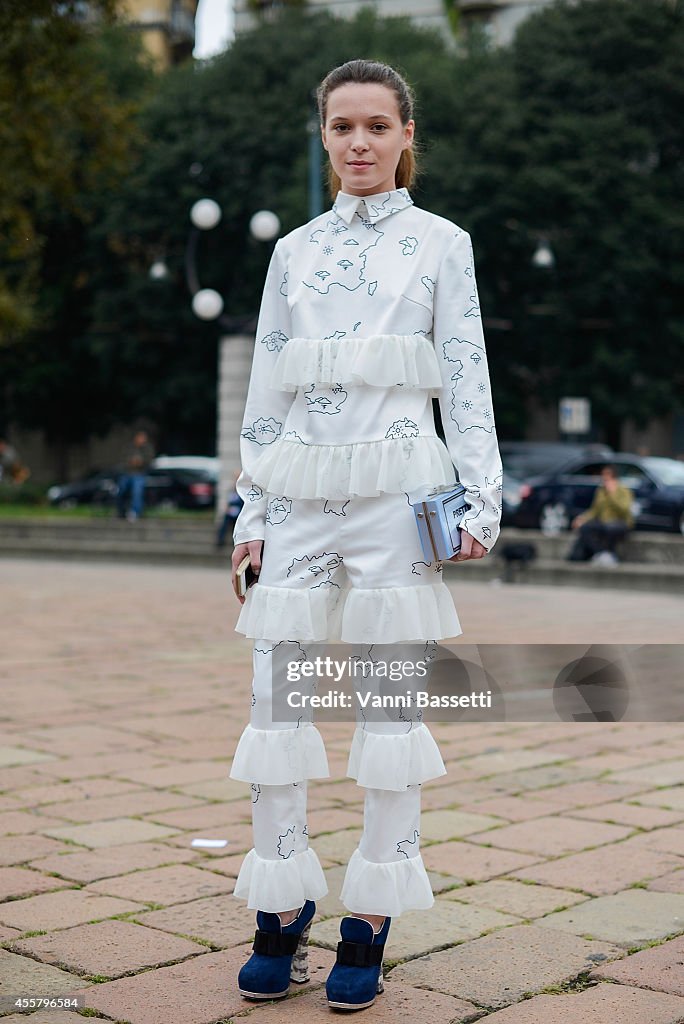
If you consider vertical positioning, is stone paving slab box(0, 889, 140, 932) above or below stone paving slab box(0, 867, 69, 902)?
below

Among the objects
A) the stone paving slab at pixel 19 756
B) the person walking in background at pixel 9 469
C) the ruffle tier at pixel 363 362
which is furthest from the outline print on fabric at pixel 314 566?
the person walking in background at pixel 9 469

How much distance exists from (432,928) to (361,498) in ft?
3.89

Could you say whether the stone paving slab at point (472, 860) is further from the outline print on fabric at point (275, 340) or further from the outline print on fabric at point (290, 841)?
the outline print on fabric at point (275, 340)

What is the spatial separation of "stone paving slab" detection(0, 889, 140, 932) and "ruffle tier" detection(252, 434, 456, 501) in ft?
4.07

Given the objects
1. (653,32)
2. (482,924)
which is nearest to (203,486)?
(653,32)

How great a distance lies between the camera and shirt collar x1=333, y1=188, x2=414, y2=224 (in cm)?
289

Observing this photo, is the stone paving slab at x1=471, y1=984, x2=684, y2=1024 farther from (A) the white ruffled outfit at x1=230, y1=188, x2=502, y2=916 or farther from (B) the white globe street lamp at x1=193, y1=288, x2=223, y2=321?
(B) the white globe street lamp at x1=193, y1=288, x2=223, y2=321

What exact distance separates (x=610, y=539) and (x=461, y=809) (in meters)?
11.6

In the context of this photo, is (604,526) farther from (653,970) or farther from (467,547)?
(467,547)

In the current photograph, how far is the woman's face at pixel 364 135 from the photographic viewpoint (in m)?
2.83

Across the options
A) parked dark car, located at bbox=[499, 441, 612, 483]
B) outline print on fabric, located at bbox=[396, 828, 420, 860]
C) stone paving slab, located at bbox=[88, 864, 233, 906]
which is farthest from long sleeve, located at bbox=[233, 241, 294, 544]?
parked dark car, located at bbox=[499, 441, 612, 483]

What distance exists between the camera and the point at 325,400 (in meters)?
2.83

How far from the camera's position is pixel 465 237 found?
2.89m

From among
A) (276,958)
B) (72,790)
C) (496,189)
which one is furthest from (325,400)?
(496,189)
